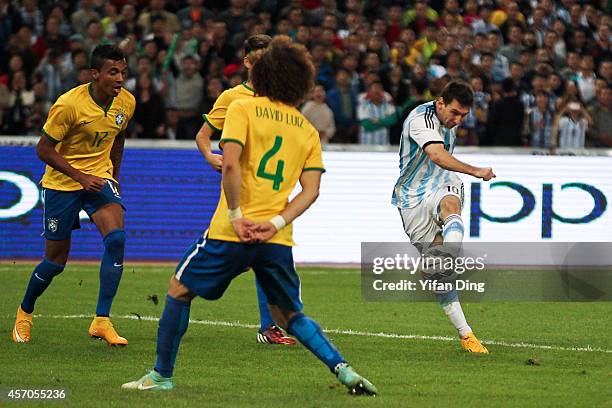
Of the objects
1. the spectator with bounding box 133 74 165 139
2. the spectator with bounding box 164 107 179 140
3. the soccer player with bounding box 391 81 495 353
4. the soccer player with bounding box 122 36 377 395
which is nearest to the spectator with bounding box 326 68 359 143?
the spectator with bounding box 164 107 179 140

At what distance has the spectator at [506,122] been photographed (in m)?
19.6

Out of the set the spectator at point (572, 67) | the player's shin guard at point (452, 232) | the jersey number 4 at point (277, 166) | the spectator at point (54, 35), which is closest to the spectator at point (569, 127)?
the spectator at point (572, 67)

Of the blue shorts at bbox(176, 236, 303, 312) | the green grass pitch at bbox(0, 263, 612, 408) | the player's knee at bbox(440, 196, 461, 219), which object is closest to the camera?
the blue shorts at bbox(176, 236, 303, 312)

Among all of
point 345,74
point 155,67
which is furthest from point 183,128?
point 345,74

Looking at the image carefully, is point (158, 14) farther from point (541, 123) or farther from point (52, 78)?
point (541, 123)

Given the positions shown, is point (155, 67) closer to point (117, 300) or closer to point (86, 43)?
point (86, 43)

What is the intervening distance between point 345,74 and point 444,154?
366 inches

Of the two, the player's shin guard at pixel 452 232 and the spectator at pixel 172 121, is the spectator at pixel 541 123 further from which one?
the player's shin guard at pixel 452 232

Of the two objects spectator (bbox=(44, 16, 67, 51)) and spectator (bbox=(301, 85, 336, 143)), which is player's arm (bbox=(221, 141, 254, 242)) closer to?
spectator (bbox=(301, 85, 336, 143))

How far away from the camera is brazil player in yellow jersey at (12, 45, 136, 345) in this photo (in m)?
10.5

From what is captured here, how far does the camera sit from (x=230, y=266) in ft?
25.2

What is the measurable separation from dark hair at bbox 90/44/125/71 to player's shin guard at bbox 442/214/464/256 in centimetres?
299

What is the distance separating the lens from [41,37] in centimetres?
2117

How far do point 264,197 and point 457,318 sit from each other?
10.9ft
